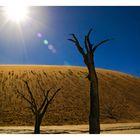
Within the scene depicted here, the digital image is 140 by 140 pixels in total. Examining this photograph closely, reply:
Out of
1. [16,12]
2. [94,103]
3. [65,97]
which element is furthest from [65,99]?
[94,103]

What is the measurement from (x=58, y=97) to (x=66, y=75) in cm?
494

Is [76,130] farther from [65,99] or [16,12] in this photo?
[65,99]

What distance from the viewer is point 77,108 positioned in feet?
84.2

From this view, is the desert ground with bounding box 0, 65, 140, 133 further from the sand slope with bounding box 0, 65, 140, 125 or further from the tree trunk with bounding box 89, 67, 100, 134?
A: the tree trunk with bounding box 89, 67, 100, 134

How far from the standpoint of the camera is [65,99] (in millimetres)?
25875

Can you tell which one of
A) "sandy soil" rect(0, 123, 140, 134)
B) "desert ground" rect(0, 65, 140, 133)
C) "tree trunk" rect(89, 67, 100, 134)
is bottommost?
"tree trunk" rect(89, 67, 100, 134)

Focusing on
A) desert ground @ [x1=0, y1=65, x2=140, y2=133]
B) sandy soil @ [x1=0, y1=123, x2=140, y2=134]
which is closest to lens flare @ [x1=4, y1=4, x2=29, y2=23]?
sandy soil @ [x1=0, y1=123, x2=140, y2=134]

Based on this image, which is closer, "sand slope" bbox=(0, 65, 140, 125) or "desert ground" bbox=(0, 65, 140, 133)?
"desert ground" bbox=(0, 65, 140, 133)

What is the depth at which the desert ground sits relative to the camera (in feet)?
76.4

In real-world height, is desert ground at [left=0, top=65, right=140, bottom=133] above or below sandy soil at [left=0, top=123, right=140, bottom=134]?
above

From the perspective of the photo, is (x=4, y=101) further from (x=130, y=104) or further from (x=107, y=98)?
(x=130, y=104)

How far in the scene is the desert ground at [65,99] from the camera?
23297 mm

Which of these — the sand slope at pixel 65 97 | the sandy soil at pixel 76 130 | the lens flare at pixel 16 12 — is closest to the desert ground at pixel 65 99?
the sand slope at pixel 65 97
